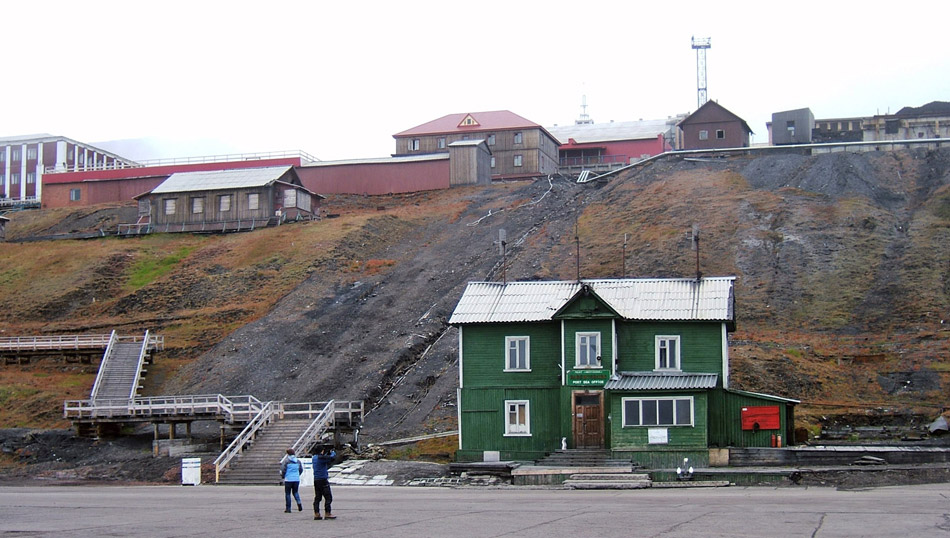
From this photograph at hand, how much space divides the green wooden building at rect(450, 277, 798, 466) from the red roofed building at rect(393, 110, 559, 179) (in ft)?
199

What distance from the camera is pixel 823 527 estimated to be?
20.5 m

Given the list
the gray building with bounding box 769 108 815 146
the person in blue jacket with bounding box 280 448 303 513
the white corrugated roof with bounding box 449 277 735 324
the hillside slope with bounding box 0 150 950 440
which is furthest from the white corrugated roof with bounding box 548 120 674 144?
the person in blue jacket with bounding box 280 448 303 513

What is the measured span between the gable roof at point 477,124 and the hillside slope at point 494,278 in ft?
48.3

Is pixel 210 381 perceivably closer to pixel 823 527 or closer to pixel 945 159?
pixel 823 527

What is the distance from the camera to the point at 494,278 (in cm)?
6391

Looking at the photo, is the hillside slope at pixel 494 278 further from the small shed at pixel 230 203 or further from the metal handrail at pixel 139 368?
the small shed at pixel 230 203

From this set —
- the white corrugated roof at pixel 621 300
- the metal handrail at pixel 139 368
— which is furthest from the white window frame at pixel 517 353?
the metal handrail at pixel 139 368

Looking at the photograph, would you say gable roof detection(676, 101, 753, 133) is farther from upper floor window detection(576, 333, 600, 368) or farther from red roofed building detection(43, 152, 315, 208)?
upper floor window detection(576, 333, 600, 368)

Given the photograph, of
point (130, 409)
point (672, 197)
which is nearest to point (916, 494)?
point (130, 409)

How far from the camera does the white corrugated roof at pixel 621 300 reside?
3925 centimetres

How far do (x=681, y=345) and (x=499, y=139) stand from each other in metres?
66.0

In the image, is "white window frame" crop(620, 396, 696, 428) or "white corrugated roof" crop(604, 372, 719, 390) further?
"white corrugated roof" crop(604, 372, 719, 390)

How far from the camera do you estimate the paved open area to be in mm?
20609

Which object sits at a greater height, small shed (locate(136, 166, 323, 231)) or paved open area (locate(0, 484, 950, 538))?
small shed (locate(136, 166, 323, 231))
